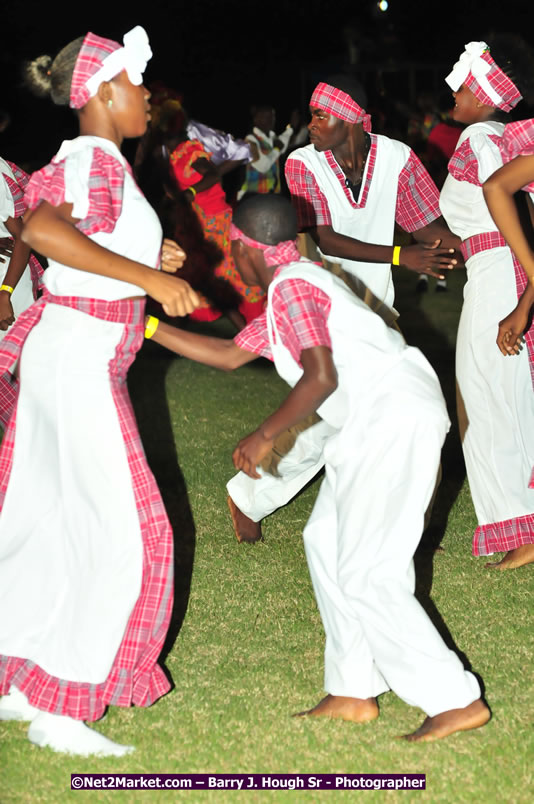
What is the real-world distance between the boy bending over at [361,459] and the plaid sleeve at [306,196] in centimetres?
164

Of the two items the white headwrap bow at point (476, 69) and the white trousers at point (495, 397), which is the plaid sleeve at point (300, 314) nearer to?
the white trousers at point (495, 397)

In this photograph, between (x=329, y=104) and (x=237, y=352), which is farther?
(x=329, y=104)

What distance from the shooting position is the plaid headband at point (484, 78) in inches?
180

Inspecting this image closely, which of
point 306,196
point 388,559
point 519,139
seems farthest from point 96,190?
point 306,196

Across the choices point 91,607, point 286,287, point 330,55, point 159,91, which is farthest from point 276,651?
point 330,55

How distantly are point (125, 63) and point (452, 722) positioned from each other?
7.14 feet

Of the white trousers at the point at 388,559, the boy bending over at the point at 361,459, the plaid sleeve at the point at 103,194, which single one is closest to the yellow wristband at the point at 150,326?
the boy bending over at the point at 361,459

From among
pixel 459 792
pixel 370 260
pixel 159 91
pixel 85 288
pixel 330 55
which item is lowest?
pixel 330 55

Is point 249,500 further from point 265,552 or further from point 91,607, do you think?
point 91,607

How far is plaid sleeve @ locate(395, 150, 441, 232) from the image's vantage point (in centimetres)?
Answer: 507

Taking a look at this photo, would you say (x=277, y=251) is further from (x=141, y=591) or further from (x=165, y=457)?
(x=165, y=457)

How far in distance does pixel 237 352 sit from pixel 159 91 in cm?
691

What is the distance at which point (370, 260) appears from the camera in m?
4.84

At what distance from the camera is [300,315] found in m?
3.04
